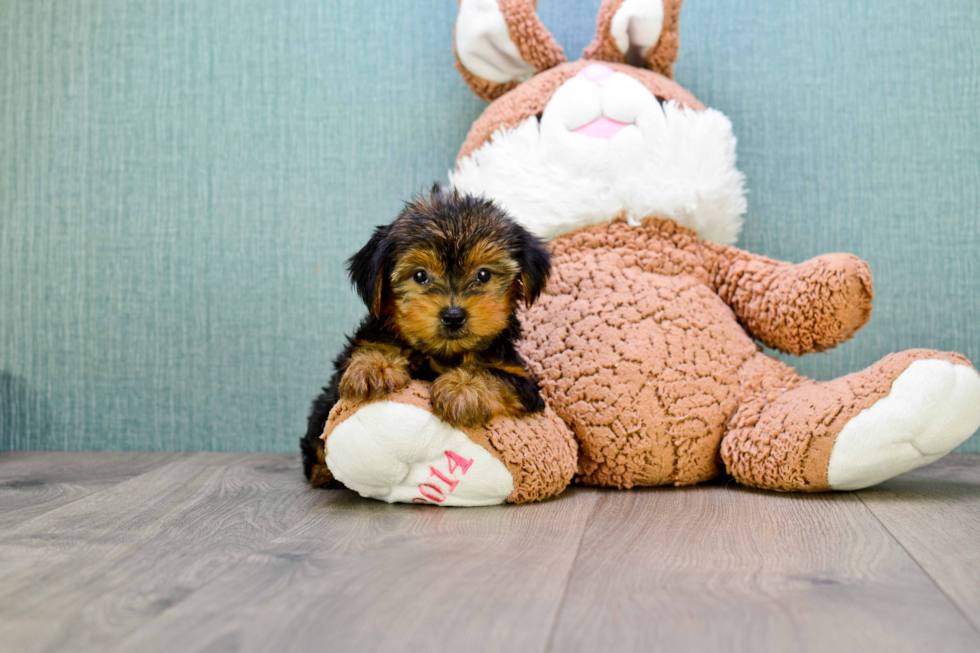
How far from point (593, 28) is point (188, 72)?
4.38ft

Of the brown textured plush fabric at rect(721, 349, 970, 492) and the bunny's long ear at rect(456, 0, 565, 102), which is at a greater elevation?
the bunny's long ear at rect(456, 0, 565, 102)

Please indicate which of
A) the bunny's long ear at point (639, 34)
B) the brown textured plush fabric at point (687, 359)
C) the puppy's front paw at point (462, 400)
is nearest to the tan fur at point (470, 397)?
the puppy's front paw at point (462, 400)

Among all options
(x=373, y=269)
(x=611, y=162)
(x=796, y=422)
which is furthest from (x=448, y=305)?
(x=796, y=422)

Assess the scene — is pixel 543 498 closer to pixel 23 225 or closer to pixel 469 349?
pixel 469 349

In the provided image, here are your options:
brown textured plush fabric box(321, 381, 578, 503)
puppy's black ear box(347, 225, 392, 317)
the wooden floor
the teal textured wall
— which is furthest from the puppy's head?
the teal textured wall

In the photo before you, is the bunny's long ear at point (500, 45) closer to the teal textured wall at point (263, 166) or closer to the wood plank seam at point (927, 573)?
the teal textured wall at point (263, 166)

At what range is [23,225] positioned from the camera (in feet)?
8.04

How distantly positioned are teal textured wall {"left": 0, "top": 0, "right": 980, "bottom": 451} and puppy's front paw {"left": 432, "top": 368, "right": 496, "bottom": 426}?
0.99 metres

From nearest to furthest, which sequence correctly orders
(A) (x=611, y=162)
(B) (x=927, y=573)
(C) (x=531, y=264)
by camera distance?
(B) (x=927, y=573), (C) (x=531, y=264), (A) (x=611, y=162)

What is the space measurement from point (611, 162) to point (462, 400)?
2.61ft

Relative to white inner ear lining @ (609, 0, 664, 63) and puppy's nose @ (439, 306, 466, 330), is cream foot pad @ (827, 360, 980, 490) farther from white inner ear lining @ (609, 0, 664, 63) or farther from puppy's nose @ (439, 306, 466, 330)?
white inner ear lining @ (609, 0, 664, 63)

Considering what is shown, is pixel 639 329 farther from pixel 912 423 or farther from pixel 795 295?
pixel 912 423

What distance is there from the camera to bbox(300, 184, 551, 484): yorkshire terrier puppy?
1440 millimetres

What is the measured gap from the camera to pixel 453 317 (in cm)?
142
